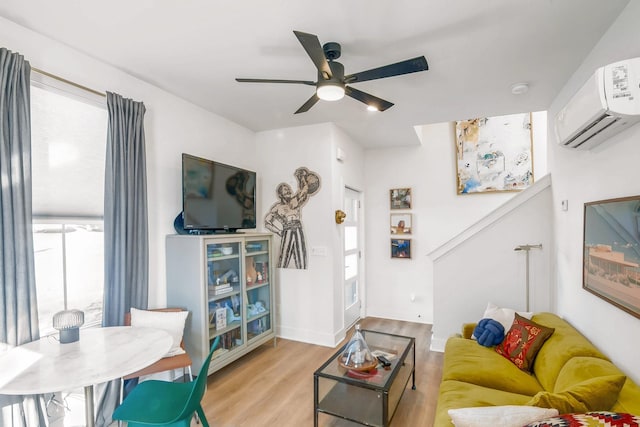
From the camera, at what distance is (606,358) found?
1876mm

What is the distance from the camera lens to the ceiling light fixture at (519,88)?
275 cm

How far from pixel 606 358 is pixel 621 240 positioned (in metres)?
0.72

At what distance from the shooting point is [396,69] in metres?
1.92

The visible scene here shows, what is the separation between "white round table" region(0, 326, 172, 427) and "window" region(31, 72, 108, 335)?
0.33m

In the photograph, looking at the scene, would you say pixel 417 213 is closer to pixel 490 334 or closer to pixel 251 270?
pixel 490 334

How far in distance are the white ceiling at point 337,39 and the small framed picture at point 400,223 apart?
2.07 meters

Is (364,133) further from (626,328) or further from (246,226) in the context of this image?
(626,328)

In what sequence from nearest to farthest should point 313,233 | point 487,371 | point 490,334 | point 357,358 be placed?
point 487,371
point 357,358
point 490,334
point 313,233

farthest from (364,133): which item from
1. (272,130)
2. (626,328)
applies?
(626,328)

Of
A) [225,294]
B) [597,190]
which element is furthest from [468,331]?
[225,294]

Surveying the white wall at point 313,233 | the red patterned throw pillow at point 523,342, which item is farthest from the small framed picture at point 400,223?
the red patterned throw pillow at point 523,342

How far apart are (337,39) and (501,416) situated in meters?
2.20

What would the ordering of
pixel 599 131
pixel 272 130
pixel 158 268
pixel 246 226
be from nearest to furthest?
pixel 599 131 < pixel 158 268 < pixel 246 226 < pixel 272 130

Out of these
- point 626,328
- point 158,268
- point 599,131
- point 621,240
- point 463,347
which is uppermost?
point 599,131
